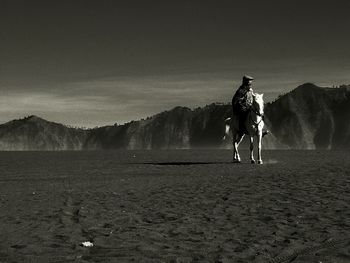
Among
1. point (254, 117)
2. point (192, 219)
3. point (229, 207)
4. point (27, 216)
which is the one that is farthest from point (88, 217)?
point (254, 117)

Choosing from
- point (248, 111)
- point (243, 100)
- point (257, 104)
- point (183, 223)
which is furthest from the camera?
point (248, 111)

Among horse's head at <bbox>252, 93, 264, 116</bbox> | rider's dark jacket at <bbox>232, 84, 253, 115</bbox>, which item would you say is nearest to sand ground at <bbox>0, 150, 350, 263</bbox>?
horse's head at <bbox>252, 93, 264, 116</bbox>

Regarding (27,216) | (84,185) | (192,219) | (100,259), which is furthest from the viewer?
(84,185)

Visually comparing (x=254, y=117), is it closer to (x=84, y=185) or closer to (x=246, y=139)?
(x=84, y=185)

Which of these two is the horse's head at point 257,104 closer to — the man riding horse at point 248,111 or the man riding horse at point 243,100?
the man riding horse at point 248,111

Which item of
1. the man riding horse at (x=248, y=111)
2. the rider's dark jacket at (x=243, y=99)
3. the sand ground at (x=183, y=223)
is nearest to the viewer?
the sand ground at (x=183, y=223)

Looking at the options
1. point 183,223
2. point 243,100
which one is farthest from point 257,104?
point 183,223

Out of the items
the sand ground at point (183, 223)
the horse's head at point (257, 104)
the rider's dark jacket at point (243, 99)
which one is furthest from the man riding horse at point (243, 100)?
the sand ground at point (183, 223)

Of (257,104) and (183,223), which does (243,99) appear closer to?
(257,104)

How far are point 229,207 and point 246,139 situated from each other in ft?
619

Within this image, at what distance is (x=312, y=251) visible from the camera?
288 inches

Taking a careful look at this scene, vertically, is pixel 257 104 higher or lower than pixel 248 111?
higher

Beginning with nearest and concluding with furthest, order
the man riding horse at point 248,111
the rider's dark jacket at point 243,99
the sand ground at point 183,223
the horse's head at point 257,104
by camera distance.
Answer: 1. the sand ground at point 183,223
2. the horse's head at point 257,104
3. the man riding horse at point 248,111
4. the rider's dark jacket at point 243,99

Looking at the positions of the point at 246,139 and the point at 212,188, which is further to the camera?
the point at 246,139
